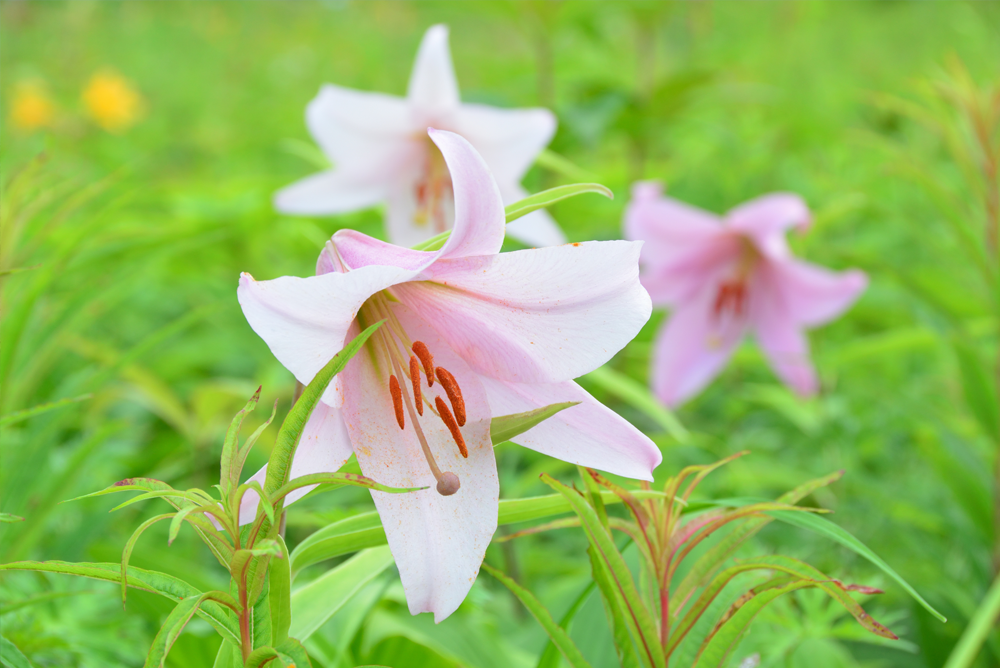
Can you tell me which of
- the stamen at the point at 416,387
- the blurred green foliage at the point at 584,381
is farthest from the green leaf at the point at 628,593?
the blurred green foliage at the point at 584,381

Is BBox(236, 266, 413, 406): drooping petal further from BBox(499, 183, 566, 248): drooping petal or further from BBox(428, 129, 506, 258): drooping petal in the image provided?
BBox(499, 183, 566, 248): drooping petal

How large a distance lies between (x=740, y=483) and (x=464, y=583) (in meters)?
0.82

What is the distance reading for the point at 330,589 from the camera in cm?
55

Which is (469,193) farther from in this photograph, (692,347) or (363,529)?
(692,347)

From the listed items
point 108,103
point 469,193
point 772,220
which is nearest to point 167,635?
point 469,193

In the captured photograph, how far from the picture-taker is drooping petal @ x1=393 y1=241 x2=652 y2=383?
1.57 feet

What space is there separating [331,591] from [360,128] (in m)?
0.81

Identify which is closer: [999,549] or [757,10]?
[999,549]

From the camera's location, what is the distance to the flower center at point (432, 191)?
1.19 m

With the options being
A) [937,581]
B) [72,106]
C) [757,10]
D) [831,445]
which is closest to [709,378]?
[831,445]

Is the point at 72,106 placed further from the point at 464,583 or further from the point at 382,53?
the point at 464,583

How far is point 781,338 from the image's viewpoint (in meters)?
1.47

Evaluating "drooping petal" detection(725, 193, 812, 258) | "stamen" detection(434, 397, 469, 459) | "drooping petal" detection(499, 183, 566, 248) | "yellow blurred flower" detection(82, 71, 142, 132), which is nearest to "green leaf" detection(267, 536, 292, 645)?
"stamen" detection(434, 397, 469, 459)

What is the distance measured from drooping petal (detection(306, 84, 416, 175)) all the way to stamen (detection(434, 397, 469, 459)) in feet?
2.49
